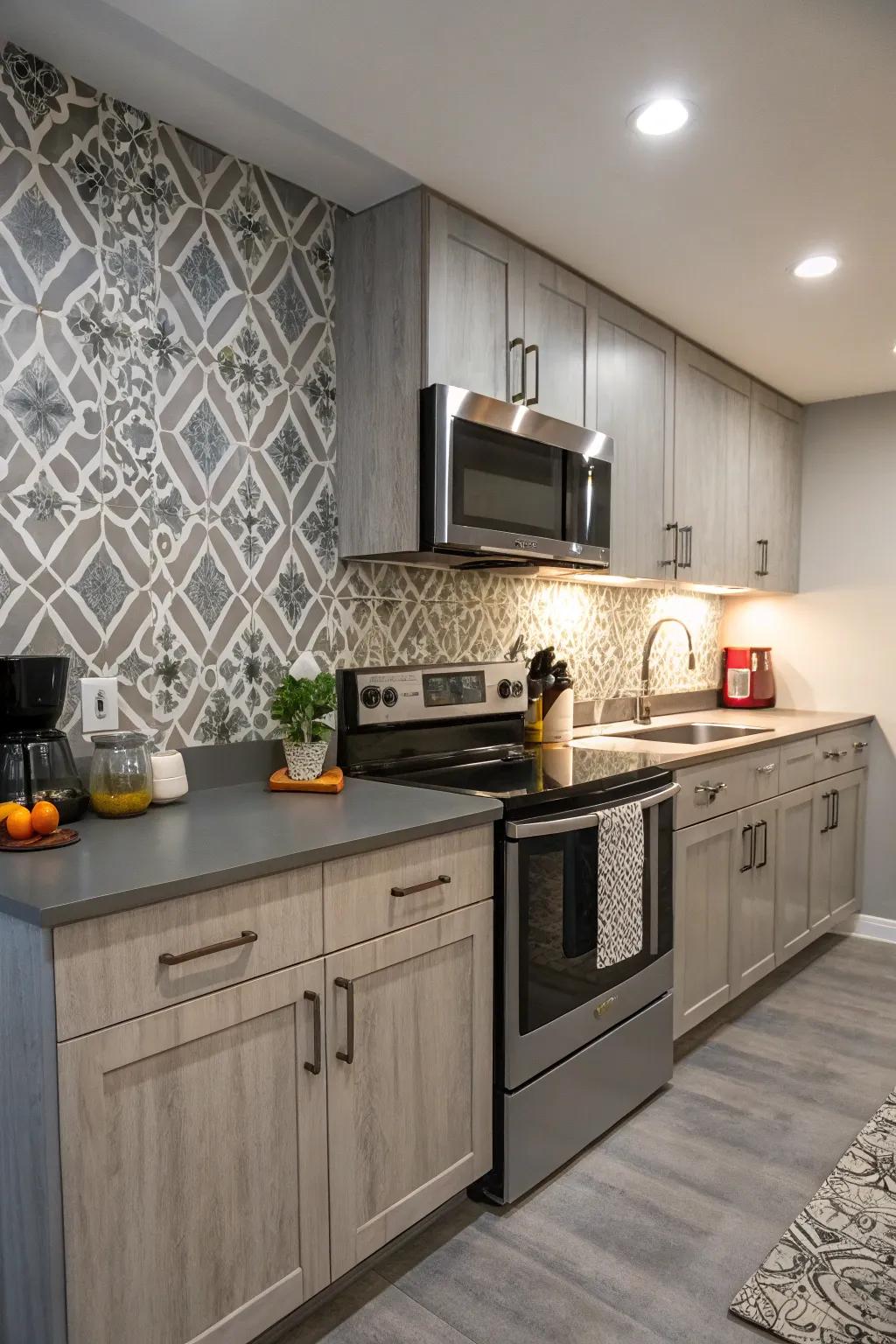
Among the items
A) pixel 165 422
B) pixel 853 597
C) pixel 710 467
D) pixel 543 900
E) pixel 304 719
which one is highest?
pixel 710 467

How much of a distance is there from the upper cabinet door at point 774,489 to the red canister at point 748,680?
33cm

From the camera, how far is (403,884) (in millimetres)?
1671

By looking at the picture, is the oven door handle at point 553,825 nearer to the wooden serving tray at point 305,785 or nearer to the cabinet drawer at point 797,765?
the wooden serving tray at point 305,785

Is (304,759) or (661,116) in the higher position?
(661,116)

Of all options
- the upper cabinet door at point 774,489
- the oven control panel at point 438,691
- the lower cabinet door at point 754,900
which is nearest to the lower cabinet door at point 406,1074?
the oven control panel at point 438,691

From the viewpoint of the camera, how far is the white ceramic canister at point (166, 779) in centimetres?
185

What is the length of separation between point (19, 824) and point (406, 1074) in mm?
835

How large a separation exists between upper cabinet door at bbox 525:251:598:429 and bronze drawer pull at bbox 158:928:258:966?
164 cm

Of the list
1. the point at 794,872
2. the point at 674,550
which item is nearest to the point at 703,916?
the point at 794,872

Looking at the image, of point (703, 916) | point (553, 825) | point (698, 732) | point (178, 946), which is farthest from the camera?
point (698, 732)

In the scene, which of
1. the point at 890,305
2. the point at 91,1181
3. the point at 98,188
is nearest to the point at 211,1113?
the point at 91,1181

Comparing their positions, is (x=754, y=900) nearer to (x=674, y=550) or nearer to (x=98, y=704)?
(x=674, y=550)

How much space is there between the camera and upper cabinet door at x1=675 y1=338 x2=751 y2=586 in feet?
10.6

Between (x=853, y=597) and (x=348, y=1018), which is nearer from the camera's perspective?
(x=348, y=1018)
